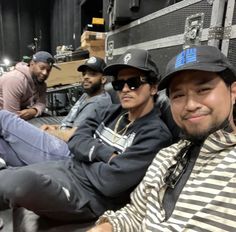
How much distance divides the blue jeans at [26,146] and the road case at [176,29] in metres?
0.84

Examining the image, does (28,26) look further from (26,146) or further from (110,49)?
(26,146)

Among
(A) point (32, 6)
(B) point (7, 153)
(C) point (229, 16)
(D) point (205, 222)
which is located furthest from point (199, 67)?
(A) point (32, 6)

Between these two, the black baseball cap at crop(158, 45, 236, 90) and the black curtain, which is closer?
the black baseball cap at crop(158, 45, 236, 90)

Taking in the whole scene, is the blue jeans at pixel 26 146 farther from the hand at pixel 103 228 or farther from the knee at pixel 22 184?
the hand at pixel 103 228

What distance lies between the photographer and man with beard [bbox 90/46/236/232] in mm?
694

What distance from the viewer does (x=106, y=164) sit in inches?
45.9

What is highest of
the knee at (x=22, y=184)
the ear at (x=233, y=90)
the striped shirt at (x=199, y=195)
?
the ear at (x=233, y=90)

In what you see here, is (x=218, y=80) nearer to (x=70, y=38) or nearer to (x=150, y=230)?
(x=150, y=230)

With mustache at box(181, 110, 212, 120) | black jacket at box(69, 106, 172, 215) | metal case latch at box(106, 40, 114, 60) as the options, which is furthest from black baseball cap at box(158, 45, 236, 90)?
metal case latch at box(106, 40, 114, 60)

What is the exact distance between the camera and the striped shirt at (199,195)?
2.21 ft

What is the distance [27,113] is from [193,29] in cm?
194

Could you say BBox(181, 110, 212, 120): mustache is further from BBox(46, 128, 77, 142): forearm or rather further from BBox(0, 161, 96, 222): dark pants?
Result: BBox(46, 128, 77, 142): forearm

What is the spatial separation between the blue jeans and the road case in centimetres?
84

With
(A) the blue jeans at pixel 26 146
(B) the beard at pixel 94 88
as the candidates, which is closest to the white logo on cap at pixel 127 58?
(A) the blue jeans at pixel 26 146
